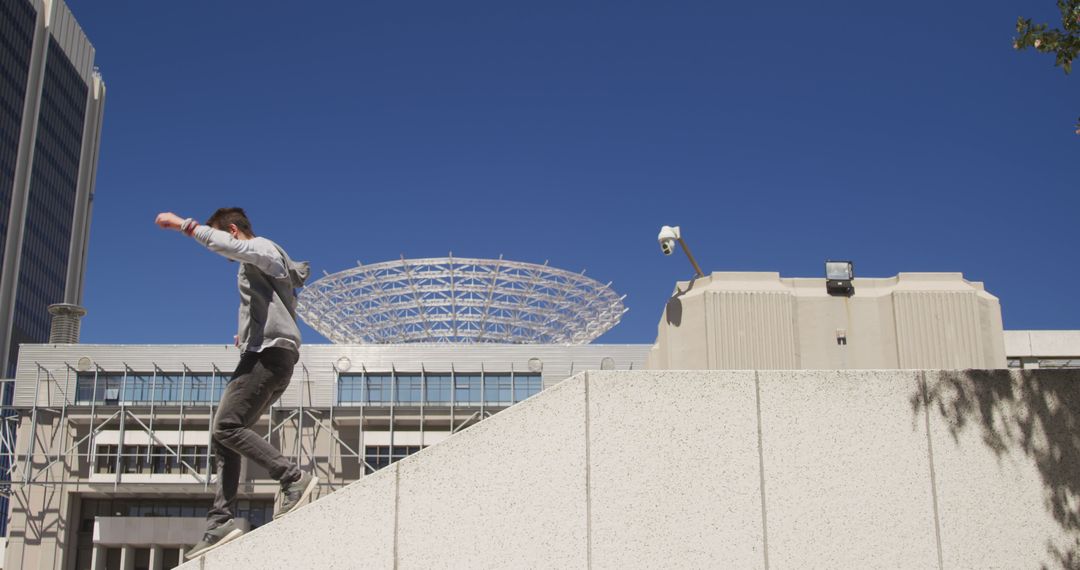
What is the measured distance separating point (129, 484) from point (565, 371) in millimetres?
26197

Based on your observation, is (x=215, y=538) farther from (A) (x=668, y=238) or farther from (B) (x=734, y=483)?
(A) (x=668, y=238)

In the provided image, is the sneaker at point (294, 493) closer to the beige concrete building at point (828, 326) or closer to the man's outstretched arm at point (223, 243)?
the man's outstretched arm at point (223, 243)

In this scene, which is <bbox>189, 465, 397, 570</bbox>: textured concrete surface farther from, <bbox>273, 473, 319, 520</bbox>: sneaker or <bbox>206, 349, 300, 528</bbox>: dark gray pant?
<bbox>206, 349, 300, 528</bbox>: dark gray pant

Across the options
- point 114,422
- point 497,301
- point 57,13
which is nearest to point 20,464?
point 114,422

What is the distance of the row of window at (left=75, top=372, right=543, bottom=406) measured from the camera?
64.2m

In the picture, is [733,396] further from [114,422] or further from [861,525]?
[114,422]

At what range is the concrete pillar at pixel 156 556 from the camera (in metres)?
59.8

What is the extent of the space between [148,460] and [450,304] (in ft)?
67.3

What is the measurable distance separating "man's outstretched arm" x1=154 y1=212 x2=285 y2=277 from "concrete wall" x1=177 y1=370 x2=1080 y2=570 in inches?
64.9

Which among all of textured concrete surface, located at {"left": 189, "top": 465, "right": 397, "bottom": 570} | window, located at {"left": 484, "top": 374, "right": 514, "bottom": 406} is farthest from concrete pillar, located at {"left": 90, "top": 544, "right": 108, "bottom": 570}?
textured concrete surface, located at {"left": 189, "top": 465, "right": 397, "bottom": 570}

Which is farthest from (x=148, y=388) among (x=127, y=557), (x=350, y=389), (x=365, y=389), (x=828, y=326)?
(x=828, y=326)

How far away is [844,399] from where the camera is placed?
7.89m

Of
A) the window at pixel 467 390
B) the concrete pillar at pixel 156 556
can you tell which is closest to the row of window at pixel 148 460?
the concrete pillar at pixel 156 556

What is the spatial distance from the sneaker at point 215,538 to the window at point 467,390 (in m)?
57.4
